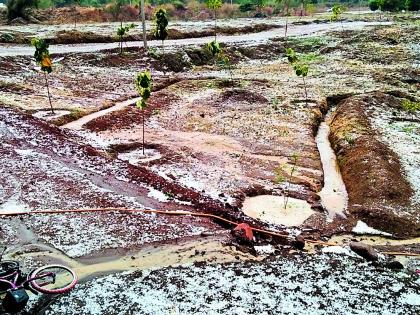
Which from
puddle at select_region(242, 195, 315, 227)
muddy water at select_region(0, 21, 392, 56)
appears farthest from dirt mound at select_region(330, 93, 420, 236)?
muddy water at select_region(0, 21, 392, 56)

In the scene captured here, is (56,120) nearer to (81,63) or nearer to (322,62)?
(81,63)

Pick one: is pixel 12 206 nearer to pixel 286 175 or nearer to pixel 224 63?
pixel 286 175

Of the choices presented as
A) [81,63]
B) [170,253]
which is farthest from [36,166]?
[81,63]

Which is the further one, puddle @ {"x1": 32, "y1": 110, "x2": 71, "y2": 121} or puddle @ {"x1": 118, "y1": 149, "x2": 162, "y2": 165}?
puddle @ {"x1": 32, "y1": 110, "x2": 71, "y2": 121}

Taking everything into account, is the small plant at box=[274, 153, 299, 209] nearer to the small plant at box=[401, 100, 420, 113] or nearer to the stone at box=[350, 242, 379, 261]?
the stone at box=[350, 242, 379, 261]

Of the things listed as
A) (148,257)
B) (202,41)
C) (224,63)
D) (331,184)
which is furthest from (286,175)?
(202,41)
